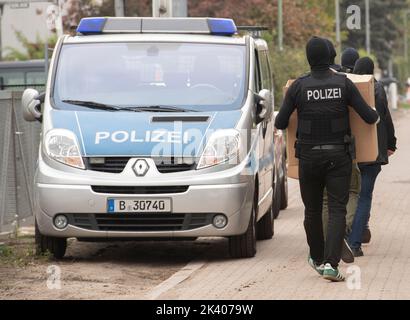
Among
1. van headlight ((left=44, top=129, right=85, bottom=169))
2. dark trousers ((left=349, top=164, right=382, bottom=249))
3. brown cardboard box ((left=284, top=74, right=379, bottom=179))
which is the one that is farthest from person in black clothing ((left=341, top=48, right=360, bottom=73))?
van headlight ((left=44, top=129, right=85, bottom=169))

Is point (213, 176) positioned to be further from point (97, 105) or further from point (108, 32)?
point (108, 32)

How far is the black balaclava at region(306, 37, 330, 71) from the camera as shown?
1055cm

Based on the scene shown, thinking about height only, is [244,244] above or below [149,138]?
below

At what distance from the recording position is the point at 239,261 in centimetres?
1224

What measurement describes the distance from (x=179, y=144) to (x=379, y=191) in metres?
9.00

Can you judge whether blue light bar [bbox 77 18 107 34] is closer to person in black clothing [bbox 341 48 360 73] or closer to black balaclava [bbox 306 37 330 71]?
person in black clothing [bbox 341 48 360 73]

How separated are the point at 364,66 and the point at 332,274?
2798 millimetres

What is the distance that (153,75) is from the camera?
12.9m

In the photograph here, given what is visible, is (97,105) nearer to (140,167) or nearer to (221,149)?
→ (140,167)

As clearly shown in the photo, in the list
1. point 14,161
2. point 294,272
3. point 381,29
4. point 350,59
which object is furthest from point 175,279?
point 381,29

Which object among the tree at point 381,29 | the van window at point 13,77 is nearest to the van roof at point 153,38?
the van window at point 13,77

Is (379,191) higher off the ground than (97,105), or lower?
lower
